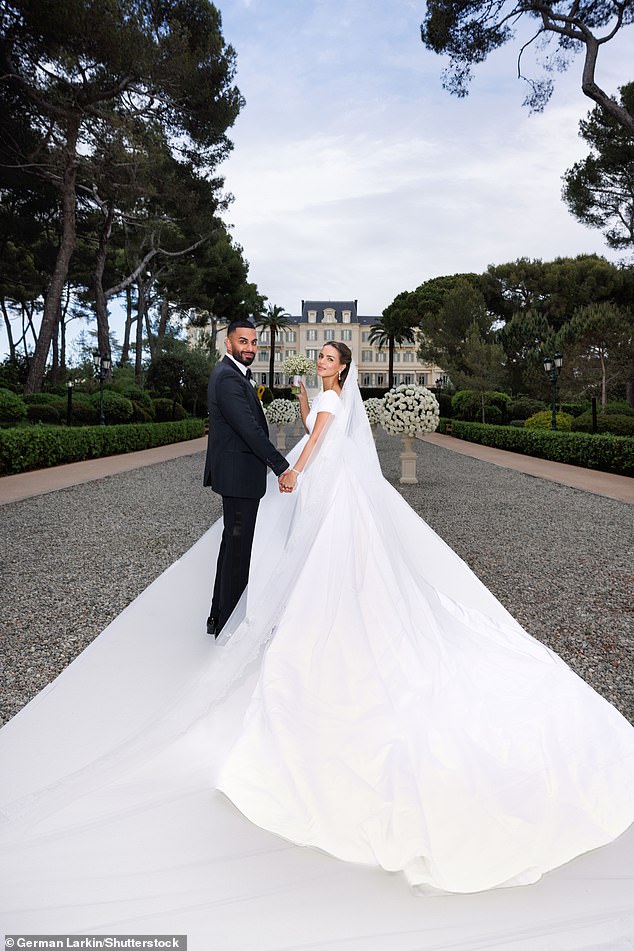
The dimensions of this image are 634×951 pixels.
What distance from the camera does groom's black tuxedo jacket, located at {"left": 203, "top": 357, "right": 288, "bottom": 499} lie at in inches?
135

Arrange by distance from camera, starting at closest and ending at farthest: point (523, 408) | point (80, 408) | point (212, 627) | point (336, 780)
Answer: point (336, 780), point (212, 627), point (80, 408), point (523, 408)

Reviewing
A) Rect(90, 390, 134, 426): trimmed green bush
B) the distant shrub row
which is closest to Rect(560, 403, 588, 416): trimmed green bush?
the distant shrub row

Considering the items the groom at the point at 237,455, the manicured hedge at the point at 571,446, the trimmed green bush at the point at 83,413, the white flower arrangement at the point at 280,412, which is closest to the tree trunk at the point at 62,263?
the trimmed green bush at the point at 83,413

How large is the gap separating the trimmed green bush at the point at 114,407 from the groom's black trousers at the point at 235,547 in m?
19.4

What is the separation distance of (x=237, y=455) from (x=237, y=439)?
93 millimetres

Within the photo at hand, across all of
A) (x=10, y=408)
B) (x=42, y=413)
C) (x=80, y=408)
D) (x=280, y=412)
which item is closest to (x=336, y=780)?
(x=10, y=408)

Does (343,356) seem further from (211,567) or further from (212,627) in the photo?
(211,567)

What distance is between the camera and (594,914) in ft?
5.45

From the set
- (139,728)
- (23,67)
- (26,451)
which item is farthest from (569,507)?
(23,67)

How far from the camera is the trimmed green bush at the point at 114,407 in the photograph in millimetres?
21938

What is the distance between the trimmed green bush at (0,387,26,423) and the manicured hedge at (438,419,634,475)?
554 inches

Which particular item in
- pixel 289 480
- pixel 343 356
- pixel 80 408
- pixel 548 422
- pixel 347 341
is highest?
pixel 347 341

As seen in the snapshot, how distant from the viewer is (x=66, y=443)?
15.2m

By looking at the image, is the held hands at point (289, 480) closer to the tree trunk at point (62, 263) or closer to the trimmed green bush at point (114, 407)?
the tree trunk at point (62, 263)
